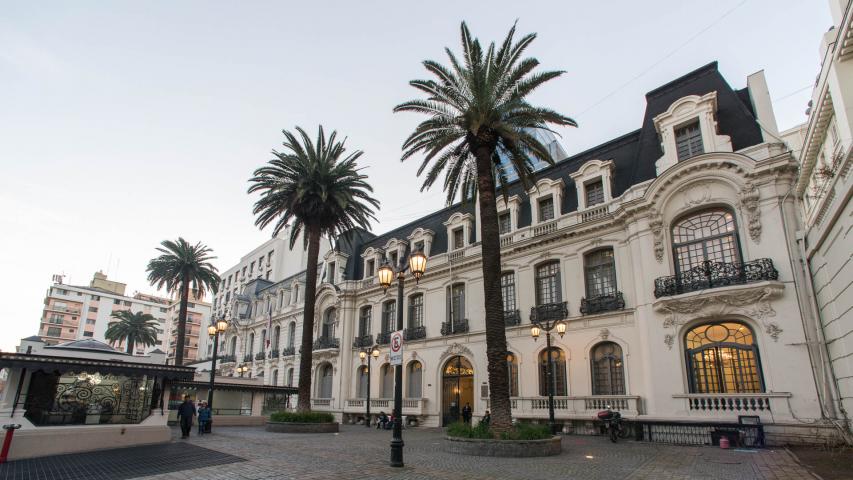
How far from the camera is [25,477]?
1092cm

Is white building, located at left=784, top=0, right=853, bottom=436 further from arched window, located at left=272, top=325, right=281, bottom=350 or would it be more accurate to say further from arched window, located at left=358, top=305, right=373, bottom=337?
arched window, located at left=272, top=325, right=281, bottom=350

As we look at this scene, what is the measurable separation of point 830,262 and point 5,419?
26.2 m

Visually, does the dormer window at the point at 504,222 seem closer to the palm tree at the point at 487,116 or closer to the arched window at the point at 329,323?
the palm tree at the point at 487,116

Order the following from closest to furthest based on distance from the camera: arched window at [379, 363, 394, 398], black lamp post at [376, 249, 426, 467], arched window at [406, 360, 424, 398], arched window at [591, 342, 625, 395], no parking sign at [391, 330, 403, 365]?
black lamp post at [376, 249, 426, 467], no parking sign at [391, 330, 403, 365], arched window at [591, 342, 625, 395], arched window at [406, 360, 424, 398], arched window at [379, 363, 394, 398]

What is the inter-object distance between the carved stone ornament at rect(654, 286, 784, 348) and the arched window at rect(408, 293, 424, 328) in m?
16.6

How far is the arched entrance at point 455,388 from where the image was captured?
29.1 m

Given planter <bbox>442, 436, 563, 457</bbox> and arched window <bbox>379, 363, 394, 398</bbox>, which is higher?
arched window <bbox>379, 363, 394, 398</bbox>

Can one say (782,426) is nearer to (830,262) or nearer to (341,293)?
(830,262)

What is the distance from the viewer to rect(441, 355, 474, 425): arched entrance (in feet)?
95.4

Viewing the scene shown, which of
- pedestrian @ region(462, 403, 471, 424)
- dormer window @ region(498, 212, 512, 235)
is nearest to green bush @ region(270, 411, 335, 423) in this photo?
pedestrian @ region(462, 403, 471, 424)

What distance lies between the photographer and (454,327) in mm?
29922

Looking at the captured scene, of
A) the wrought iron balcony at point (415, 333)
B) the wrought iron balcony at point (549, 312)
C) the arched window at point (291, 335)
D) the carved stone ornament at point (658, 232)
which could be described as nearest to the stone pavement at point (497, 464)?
the carved stone ornament at point (658, 232)

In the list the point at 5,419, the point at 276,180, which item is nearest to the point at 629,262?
the point at 276,180

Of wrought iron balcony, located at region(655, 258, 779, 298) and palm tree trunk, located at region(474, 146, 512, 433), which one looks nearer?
palm tree trunk, located at region(474, 146, 512, 433)
